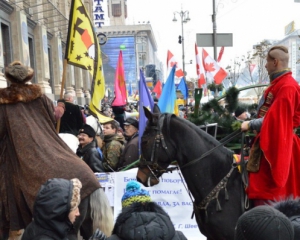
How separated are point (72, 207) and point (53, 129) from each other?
1.65m

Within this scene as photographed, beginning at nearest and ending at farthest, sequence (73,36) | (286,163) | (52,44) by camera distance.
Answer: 1. (286,163)
2. (73,36)
3. (52,44)

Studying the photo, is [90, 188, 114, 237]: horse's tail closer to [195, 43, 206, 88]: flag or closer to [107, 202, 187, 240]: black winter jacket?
[107, 202, 187, 240]: black winter jacket

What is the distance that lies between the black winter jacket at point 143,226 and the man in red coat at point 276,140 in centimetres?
154

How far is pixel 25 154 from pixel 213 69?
A: 14.0 m

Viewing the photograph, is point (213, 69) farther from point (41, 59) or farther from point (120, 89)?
point (41, 59)

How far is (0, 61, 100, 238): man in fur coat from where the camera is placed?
13.8 feet

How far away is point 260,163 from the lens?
4328 mm

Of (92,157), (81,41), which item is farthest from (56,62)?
(81,41)

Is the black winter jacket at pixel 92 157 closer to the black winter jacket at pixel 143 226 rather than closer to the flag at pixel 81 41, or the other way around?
the flag at pixel 81 41

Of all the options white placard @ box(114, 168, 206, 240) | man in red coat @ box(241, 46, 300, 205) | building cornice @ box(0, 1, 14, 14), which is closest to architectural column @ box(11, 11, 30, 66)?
building cornice @ box(0, 1, 14, 14)

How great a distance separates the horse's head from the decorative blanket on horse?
0.53 meters

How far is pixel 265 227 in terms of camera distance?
1893 millimetres

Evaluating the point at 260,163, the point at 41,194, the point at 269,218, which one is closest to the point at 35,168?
the point at 41,194

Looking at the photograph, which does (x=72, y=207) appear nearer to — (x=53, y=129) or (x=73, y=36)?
(x=53, y=129)
